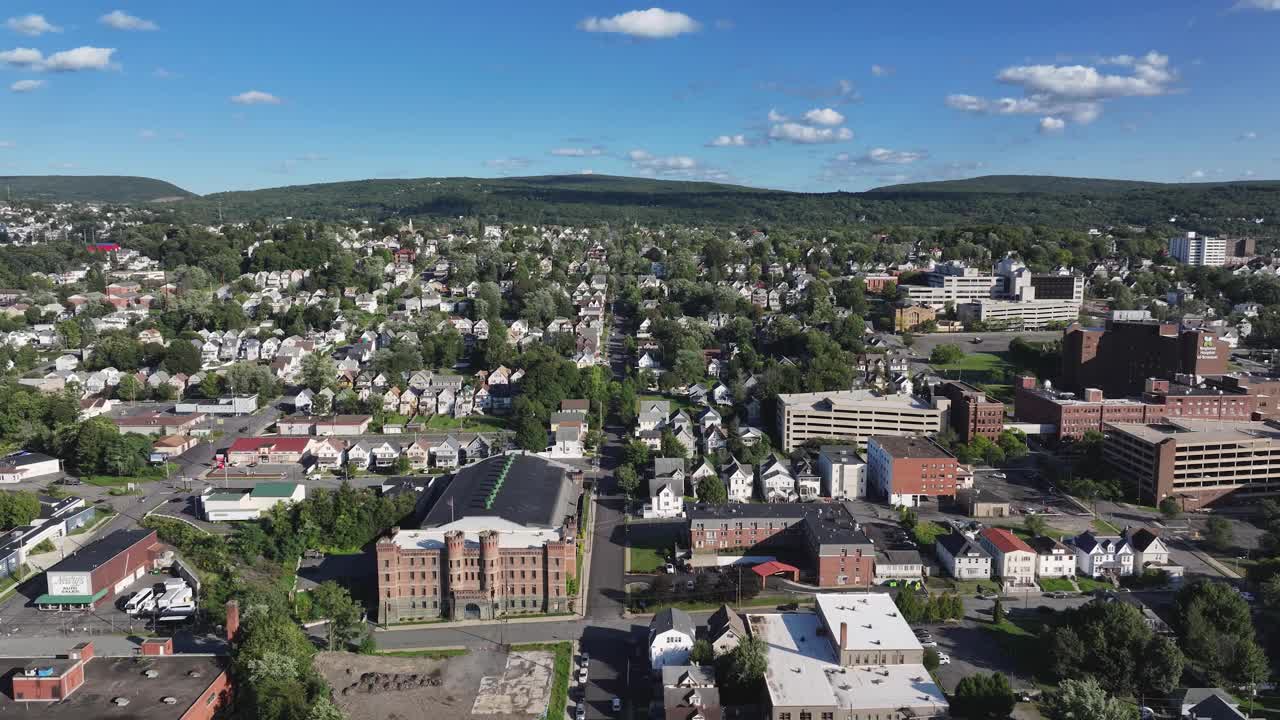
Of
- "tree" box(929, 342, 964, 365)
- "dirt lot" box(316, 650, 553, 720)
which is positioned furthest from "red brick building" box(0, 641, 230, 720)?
"tree" box(929, 342, 964, 365)

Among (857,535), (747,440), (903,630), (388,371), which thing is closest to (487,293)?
(388,371)

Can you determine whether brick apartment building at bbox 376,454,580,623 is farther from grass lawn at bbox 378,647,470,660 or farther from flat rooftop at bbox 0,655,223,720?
flat rooftop at bbox 0,655,223,720

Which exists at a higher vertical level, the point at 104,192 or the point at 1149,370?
the point at 104,192

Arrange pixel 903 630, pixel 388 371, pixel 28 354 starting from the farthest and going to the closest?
1. pixel 28 354
2. pixel 388 371
3. pixel 903 630

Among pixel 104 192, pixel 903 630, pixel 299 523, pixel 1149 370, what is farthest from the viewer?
pixel 104 192

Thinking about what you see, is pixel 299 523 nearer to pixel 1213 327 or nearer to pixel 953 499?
pixel 953 499

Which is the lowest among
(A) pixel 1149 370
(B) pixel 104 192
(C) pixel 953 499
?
(C) pixel 953 499

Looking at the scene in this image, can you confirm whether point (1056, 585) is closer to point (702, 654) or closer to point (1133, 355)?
point (702, 654)
